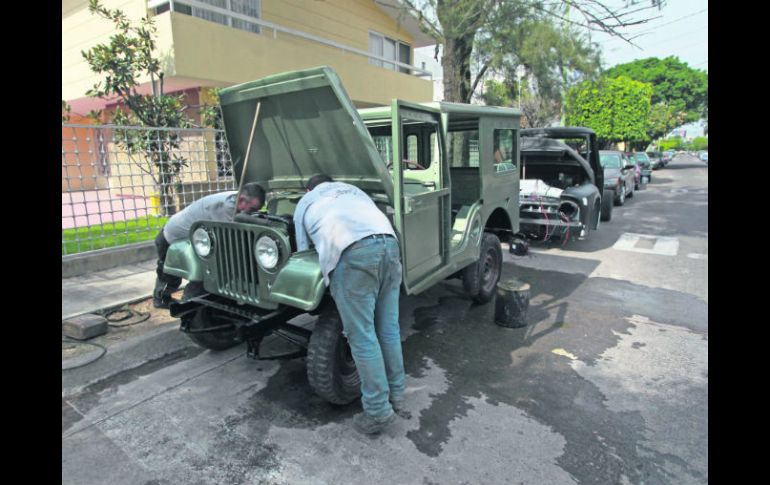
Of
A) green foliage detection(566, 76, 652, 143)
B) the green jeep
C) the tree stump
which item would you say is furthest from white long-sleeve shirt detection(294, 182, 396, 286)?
green foliage detection(566, 76, 652, 143)

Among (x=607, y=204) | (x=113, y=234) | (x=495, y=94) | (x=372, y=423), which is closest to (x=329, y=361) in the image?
(x=372, y=423)

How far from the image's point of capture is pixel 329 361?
2982mm

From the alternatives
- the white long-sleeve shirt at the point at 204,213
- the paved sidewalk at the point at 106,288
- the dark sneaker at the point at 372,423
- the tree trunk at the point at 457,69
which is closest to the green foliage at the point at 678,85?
the tree trunk at the point at 457,69

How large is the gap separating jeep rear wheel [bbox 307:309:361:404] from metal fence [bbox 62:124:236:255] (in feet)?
13.5

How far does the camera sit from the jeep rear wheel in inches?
117

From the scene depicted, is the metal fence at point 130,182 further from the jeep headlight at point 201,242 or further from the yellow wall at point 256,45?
the jeep headlight at point 201,242

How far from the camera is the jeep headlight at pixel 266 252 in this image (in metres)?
2.98

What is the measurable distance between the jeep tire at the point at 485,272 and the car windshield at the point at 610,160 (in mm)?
10711

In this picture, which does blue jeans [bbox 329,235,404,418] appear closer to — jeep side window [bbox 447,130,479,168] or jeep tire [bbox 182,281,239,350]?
jeep tire [bbox 182,281,239,350]

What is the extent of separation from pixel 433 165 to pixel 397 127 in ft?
4.37

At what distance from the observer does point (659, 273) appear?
6.86m

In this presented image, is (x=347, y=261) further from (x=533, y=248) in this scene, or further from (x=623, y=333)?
(x=533, y=248)

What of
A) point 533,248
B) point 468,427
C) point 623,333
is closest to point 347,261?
point 468,427
